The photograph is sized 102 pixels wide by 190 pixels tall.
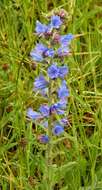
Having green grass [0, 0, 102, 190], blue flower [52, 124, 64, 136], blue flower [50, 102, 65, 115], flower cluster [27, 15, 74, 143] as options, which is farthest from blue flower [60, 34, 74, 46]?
blue flower [52, 124, 64, 136]

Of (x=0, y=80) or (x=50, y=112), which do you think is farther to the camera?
(x=0, y=80)

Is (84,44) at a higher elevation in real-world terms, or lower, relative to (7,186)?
higher

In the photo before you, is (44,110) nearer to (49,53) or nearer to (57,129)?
(57,129)

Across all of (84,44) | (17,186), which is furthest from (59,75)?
(84,44)

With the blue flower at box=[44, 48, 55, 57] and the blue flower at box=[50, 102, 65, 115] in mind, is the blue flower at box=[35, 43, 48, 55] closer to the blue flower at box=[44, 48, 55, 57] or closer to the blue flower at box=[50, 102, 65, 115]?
the blue flower at box=[44, 48, 55, 57]

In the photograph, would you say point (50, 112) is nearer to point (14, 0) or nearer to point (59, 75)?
point (59, 75)

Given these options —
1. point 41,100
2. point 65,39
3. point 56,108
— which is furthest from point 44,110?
point 41,100

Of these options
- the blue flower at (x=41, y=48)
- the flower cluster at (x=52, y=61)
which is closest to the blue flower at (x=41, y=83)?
the flower cluster at (x=52, y=61)
